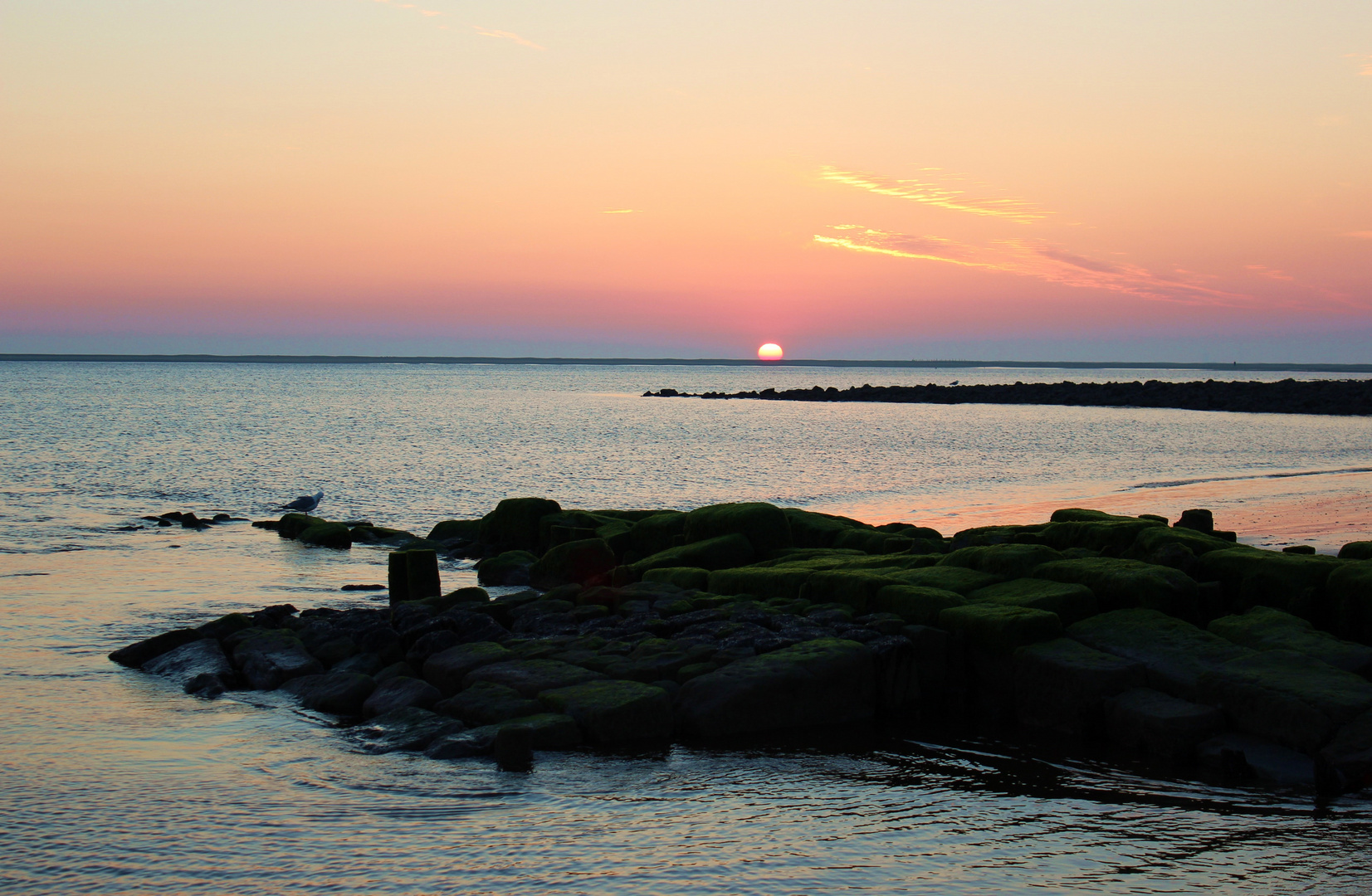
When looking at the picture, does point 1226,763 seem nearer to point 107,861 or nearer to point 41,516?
point 107,861

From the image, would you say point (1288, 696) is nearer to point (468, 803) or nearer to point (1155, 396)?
point (468, 803)

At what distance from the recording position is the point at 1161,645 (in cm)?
1191

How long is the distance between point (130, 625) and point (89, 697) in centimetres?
471

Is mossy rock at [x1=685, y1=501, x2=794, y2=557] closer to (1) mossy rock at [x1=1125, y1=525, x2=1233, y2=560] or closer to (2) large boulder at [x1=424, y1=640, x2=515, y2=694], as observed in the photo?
(1) mossy rock at [x1=1125, y1=525, x2=1233, y2=560]

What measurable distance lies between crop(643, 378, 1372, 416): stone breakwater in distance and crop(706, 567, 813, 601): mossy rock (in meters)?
83.3

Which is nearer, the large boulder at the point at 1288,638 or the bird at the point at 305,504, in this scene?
the large boulder at the point at 1288,638

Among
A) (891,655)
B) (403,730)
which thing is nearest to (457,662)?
(403,730)

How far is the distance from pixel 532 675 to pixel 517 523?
12.7 metres

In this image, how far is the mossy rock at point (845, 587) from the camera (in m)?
14.7

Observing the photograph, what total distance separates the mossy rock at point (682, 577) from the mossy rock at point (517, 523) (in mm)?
7048

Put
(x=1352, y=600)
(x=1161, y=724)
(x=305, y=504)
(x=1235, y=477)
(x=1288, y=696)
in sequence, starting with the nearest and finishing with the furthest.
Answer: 1. (x=1288, y=696)
2. (x=1161, y=724)
3. (x=1352, y=600)
4. (x=305, y=504)
5. (x=1235, y=477)

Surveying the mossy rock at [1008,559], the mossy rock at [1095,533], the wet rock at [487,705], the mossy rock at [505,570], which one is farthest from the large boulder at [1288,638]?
the mossy rock at [505,570]

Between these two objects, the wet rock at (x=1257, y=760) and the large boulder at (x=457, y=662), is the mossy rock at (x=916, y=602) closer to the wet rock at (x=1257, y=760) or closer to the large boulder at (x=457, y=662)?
the wet rock at (x=1257, y=760)

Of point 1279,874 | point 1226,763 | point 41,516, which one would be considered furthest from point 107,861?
point 41,516
